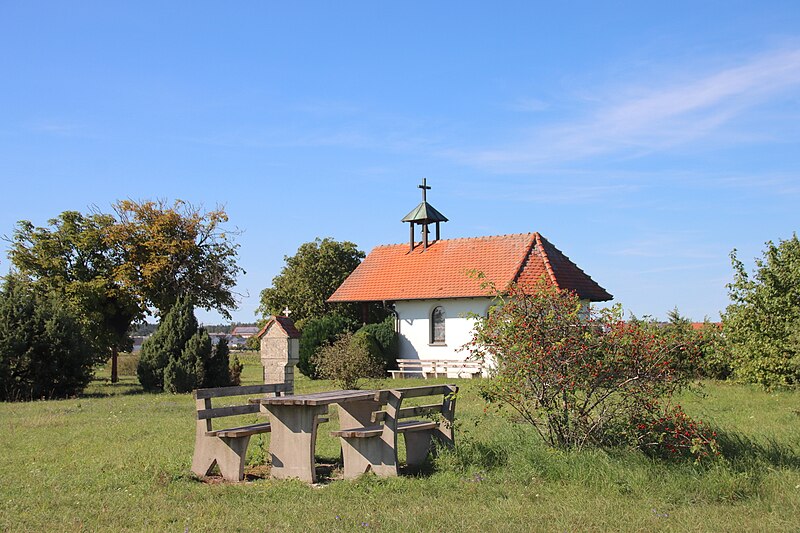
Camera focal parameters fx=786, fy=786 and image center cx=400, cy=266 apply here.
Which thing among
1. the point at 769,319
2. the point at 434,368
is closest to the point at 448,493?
the point at 769,319

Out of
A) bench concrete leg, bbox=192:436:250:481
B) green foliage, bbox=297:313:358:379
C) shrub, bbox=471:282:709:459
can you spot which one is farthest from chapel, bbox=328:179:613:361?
bench concrete leg, bbox=192:436:250:481

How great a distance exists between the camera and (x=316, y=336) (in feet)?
104

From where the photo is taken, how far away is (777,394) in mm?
18781

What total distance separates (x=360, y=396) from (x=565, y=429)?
232 cm

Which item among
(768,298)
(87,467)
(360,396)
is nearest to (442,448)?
(360,396)

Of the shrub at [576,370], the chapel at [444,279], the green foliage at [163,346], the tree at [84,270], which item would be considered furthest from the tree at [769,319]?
the tree at [84,270]

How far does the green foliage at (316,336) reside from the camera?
102 ft

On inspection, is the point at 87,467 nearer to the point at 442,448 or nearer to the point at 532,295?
the point at 442,448

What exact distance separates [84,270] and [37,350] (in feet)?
42.5

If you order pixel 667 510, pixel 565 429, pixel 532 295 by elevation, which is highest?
pixel 532 295

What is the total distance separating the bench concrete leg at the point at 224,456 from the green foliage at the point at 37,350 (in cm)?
1462

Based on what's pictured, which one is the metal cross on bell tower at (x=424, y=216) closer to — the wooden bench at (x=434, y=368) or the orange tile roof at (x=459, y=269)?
the orange tile roof at (x=459, y=269)

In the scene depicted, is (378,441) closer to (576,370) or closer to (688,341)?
(576,370)

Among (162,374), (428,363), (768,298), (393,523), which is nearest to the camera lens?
(393,523)
